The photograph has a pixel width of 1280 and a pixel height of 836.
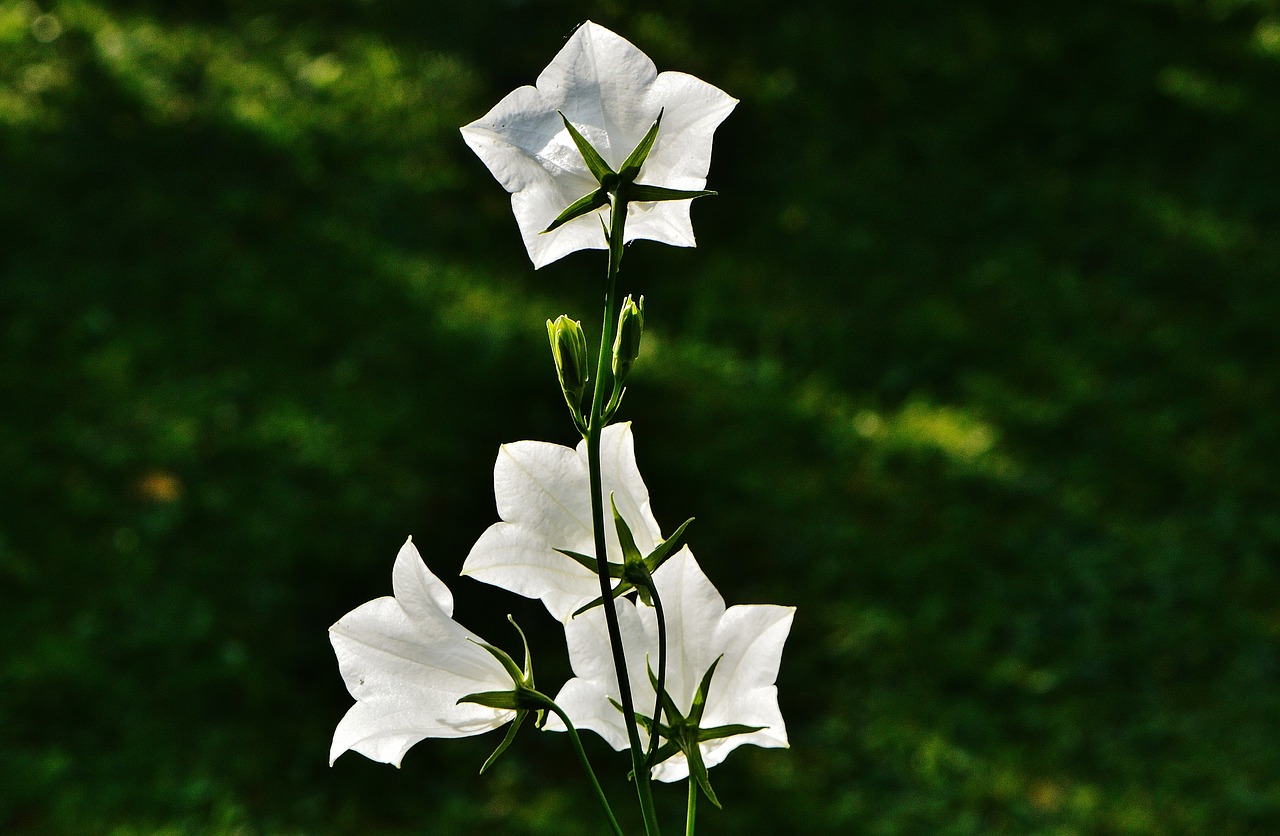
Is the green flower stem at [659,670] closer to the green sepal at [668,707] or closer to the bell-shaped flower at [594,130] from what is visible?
the green sepal at [668,707]

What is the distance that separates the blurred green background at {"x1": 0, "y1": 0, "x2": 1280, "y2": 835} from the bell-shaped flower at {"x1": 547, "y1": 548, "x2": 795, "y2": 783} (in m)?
1.76

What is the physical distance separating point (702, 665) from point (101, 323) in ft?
10.2

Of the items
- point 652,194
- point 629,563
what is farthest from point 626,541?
point 652,194

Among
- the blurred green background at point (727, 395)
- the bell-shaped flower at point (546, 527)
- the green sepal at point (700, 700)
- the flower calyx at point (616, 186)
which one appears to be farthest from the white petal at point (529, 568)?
the blurred green background at point (727, 395)

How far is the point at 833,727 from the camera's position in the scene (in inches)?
109

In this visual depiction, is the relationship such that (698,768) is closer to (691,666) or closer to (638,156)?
(691,666)

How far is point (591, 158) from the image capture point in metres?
0.79

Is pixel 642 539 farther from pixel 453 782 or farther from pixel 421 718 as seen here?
pixel 453 782

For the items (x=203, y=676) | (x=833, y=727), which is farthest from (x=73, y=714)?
(x=833, y=727)

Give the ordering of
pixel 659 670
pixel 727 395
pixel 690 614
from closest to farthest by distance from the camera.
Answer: pixel 659 670
pixel 690 614
pixel 727 395

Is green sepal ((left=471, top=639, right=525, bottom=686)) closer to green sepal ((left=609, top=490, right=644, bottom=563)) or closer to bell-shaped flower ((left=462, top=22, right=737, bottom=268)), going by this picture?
green sepal ((left=609, top=490, right=644, bottom=563))

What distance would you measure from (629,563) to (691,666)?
118 mm

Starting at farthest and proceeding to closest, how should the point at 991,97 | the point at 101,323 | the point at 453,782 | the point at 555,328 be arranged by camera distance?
the point at 991,97
the point at 101,323
the point at 453,782
the point at 555,328

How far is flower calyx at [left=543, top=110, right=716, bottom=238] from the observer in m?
0.79
